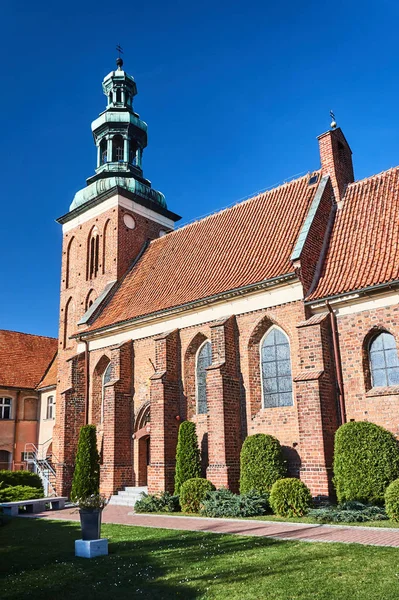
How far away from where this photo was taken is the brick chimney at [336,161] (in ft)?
66.1

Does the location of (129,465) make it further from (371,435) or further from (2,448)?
(2,448)

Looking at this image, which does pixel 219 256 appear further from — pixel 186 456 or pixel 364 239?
pixel 186 456

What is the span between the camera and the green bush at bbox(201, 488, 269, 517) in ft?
46.6

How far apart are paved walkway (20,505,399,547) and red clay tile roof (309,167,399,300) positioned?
697 cm

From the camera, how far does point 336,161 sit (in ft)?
67.0

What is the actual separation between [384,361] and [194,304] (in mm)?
7374

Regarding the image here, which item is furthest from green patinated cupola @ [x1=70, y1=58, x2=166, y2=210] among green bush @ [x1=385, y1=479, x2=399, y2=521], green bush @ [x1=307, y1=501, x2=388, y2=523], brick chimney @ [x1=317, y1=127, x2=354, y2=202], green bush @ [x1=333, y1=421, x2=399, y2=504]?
green bush @ [x1=385, y1=479, x2=399, y2=521]

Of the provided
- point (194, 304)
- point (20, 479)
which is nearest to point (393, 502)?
point (194, 304)

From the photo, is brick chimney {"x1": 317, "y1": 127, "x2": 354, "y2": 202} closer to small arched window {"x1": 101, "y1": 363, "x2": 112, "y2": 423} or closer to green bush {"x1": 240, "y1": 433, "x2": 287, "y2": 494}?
green bush {"x1": 240, "y1": 433, "x2": 287, "y2": 494}

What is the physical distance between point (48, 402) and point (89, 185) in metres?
13.3

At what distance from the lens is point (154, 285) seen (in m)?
23.9

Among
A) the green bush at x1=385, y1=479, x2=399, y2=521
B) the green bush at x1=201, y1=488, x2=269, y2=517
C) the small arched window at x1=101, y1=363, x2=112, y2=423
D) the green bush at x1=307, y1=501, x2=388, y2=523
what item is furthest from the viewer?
the small arched window at x1=101, y1=363, x2=112, y2=423

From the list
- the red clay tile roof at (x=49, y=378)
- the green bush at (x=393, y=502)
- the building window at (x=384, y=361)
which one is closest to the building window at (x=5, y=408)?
the red clay tile roof at (x=49, y=378)

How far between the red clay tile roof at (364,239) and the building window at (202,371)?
16.4 ft
